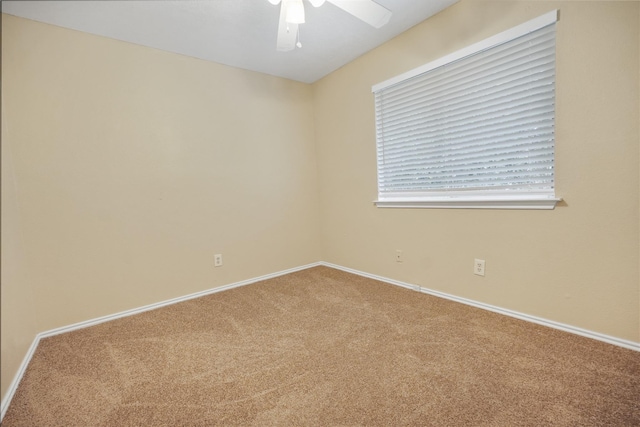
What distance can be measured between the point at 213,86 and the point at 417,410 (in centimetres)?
285

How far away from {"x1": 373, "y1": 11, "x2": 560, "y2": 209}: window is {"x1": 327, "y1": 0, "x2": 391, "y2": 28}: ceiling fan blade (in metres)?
0.73

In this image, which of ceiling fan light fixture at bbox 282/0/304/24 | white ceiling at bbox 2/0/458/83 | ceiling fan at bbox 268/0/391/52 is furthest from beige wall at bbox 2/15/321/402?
ceiling fan light fixture at bbox 282/0/304/24

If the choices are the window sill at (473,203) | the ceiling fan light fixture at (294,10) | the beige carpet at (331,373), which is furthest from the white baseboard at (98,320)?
the ceiling fan light fixture at (294,10)

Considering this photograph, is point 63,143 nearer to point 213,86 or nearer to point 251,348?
point 213,86

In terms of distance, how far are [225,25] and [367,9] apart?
1102 mm

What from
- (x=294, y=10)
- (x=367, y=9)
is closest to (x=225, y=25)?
(x=294, y=10)

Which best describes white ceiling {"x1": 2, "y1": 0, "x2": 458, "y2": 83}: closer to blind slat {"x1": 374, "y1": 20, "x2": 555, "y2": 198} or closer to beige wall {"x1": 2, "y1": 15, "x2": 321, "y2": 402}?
beige wall {"x1": 2, "y1": 15, "x2": 321, "y2": 402}

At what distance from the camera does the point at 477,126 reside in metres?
1.98

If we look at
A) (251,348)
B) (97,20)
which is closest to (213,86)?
(97,20)

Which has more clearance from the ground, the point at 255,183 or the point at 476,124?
the point at 476,124

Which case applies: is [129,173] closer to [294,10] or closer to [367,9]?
[294,10]

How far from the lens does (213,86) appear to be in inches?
102

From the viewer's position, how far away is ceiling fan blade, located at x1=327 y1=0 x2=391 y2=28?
1.50 meters

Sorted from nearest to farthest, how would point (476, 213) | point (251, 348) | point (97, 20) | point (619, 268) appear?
1. point (619, 268)
2. point (251, 348)
3. point (97, 20)
4. point (476, 213)
